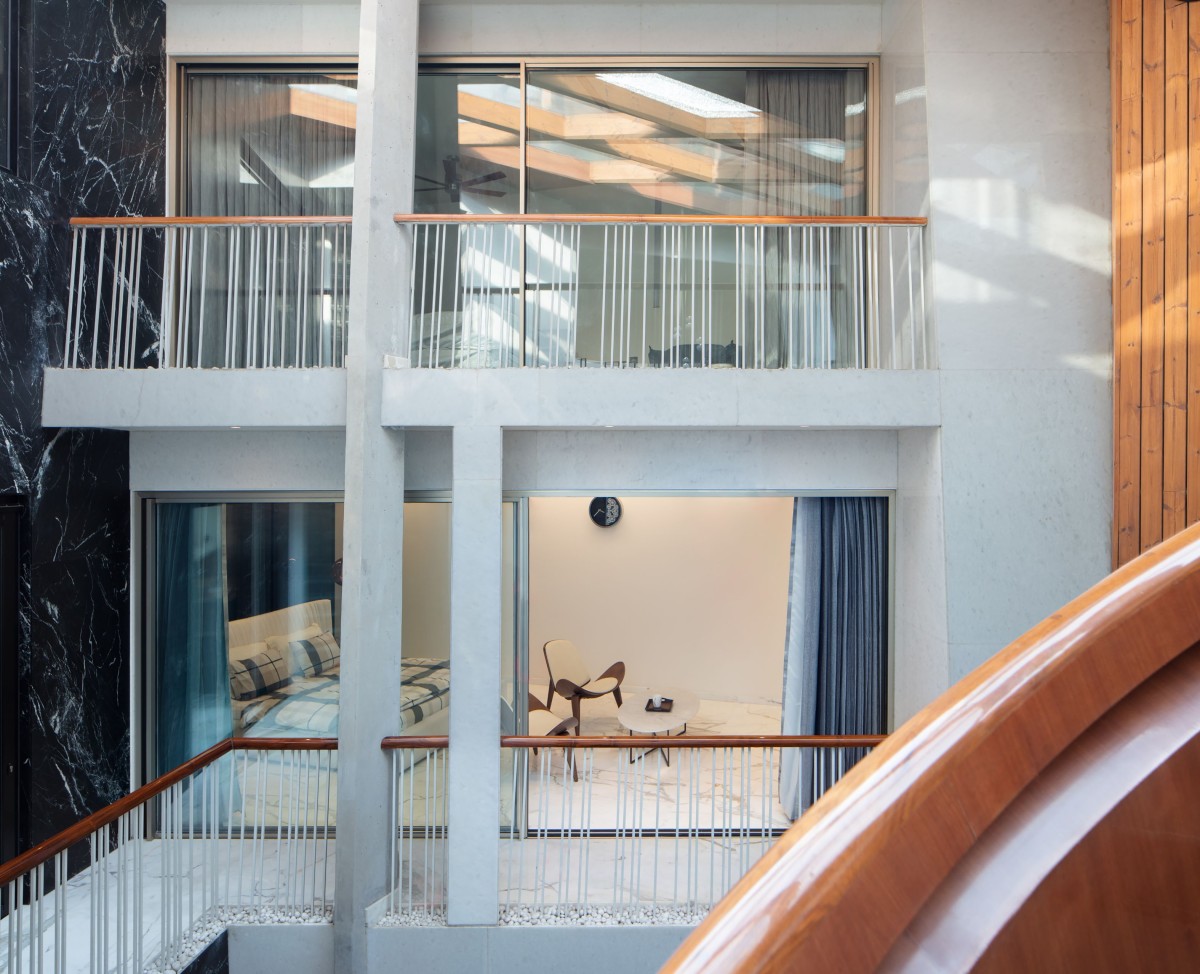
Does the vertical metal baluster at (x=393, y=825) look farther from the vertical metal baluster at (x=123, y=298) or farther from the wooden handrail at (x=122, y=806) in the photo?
the vertical metal baluster at (x=123, y=298)

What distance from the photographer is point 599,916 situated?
429 cm

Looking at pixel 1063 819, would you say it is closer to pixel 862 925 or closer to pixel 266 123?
pixel 862 925

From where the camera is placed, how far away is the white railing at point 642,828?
14.0ft

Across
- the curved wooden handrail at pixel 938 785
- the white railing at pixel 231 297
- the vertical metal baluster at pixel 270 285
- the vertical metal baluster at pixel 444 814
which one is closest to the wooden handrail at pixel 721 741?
the vertical metal baluster at pixel 444 814

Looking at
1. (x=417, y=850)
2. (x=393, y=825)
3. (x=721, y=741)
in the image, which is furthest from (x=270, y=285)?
(x=721, y=741)

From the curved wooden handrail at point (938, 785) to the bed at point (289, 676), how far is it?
4.92 metres

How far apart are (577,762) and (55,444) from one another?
3789mm

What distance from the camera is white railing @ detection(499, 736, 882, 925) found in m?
4.27

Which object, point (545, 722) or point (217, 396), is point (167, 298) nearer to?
point (217, 396)

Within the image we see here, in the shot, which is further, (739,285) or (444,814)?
(739,285)

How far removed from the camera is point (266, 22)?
17.7ft

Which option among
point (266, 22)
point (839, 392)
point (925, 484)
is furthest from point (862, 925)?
point (266, 22)

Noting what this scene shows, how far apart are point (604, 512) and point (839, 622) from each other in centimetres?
333

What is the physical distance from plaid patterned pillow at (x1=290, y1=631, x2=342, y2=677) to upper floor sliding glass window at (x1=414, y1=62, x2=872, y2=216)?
112 inches
